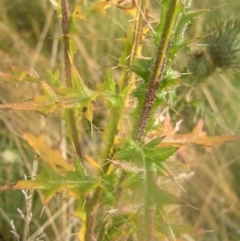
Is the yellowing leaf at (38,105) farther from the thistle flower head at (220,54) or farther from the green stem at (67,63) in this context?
the thistle flower head at (220,54)

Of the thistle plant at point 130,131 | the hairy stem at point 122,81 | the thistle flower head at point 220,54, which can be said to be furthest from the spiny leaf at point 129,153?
the thistle flower head at point 220,54

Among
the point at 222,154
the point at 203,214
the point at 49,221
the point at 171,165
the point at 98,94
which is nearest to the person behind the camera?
the point at 98,94

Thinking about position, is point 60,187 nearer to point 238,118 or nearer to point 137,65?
point 137,65

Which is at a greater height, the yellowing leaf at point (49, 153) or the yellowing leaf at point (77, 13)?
the yellowing leaf at point (77, 13)

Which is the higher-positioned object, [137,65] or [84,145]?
[137,65]

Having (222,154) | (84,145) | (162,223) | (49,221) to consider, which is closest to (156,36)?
(162,223)

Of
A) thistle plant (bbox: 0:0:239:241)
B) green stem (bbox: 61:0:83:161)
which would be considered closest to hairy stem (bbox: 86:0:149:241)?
thistle plant (bbox: 0:0:239:241)

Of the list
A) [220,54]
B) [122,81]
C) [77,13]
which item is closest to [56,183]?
[122,81]

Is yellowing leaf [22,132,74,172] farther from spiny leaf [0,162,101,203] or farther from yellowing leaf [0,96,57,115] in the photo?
yellowing leaf [0,96,57,115]
